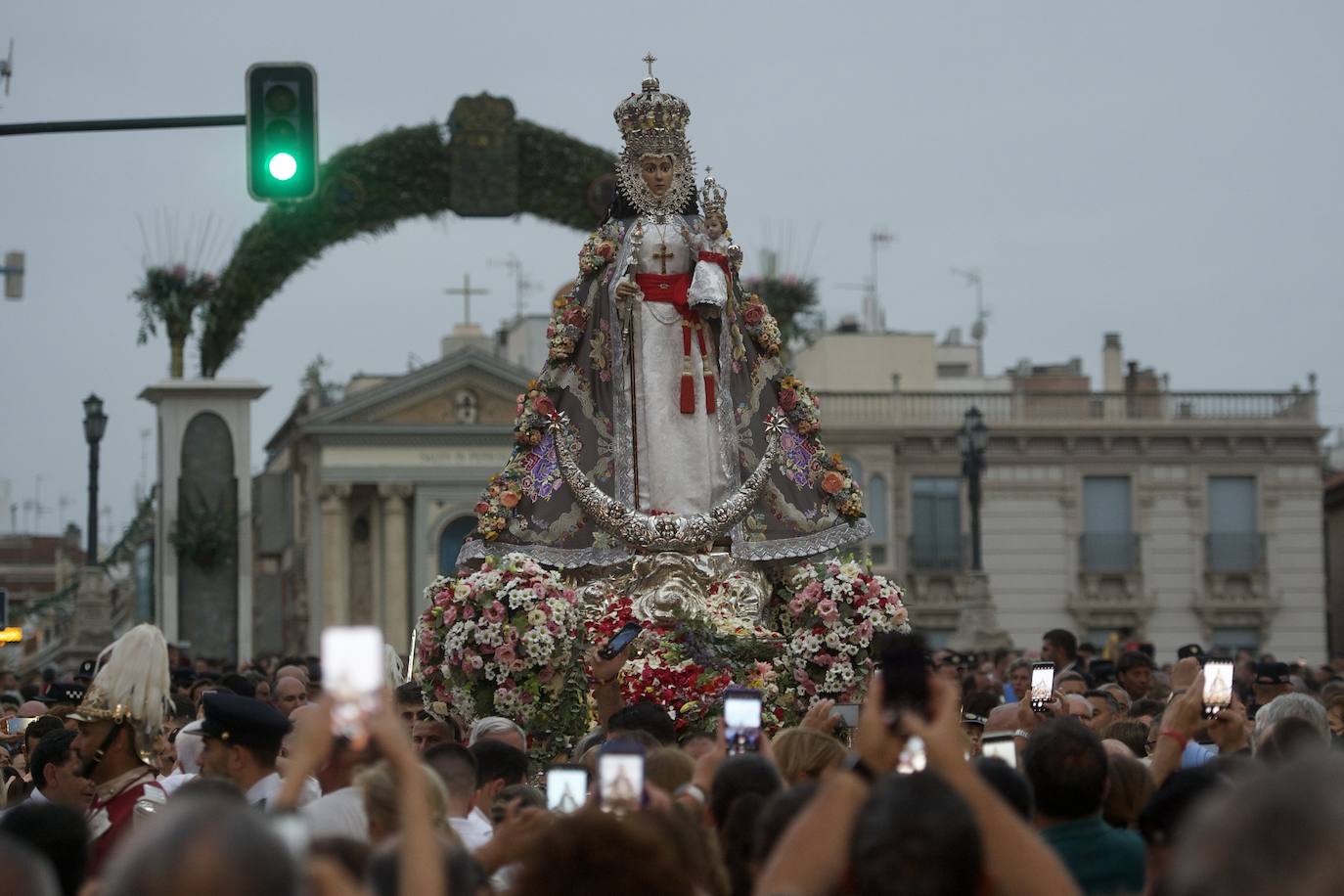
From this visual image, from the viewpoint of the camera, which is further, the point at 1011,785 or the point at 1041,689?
the point at 1041,689

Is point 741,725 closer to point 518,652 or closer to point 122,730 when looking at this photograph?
point 122,730

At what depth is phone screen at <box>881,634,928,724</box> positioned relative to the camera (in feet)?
18.5

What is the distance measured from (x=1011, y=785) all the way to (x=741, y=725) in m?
1.14

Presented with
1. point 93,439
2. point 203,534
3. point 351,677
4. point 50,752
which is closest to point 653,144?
point 50,752

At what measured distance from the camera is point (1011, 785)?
5.79 metres

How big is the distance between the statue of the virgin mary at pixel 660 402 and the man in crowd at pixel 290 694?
126 centimetres

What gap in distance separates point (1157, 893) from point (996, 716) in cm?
467

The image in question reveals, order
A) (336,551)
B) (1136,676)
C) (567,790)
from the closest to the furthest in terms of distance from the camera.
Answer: (567,790)
(1136,676)
(336,551)

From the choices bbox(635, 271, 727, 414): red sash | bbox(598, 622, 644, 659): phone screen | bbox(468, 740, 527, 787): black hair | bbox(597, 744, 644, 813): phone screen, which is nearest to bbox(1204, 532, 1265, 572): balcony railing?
bbox(635, 271, 727, 414): red sash

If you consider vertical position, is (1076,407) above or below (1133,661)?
above

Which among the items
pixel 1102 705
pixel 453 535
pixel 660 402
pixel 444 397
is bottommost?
pixel 1102 705

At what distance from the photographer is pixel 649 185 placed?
41.9 feet

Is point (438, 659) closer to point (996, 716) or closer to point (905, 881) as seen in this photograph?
point (996, 716)

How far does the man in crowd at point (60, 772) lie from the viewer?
844 centimetres
